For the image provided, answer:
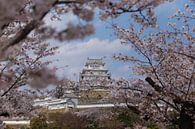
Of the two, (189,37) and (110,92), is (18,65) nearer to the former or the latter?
(110,92)

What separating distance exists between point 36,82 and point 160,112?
7.92m

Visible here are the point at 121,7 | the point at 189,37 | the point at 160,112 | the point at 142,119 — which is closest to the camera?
the point at 121,7

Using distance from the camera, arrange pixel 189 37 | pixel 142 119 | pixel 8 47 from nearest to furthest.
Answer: pixel 8 47 → pixel 189 37 → pixel 142 119

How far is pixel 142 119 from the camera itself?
497 inches

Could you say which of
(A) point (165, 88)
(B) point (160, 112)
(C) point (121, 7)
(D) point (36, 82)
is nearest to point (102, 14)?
(C) point (121, 7)

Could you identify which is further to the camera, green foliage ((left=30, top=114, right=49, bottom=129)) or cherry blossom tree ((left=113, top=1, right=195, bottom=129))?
green foliage ((left=30, top=114, right=49, bottom=129))

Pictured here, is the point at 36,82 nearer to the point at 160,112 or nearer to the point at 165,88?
the point at 165,88

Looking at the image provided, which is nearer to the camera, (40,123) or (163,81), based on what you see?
(163,81)

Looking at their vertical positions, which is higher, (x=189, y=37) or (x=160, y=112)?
(x=189, y=37)

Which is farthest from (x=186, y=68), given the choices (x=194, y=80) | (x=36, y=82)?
(x=36, y=82)

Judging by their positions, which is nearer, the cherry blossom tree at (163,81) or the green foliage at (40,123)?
the cherry blossom tree at (163,81)

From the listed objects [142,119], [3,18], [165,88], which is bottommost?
[142,119]

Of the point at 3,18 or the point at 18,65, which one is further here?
the point at 18,65

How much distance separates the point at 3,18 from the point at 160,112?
8423 mm
